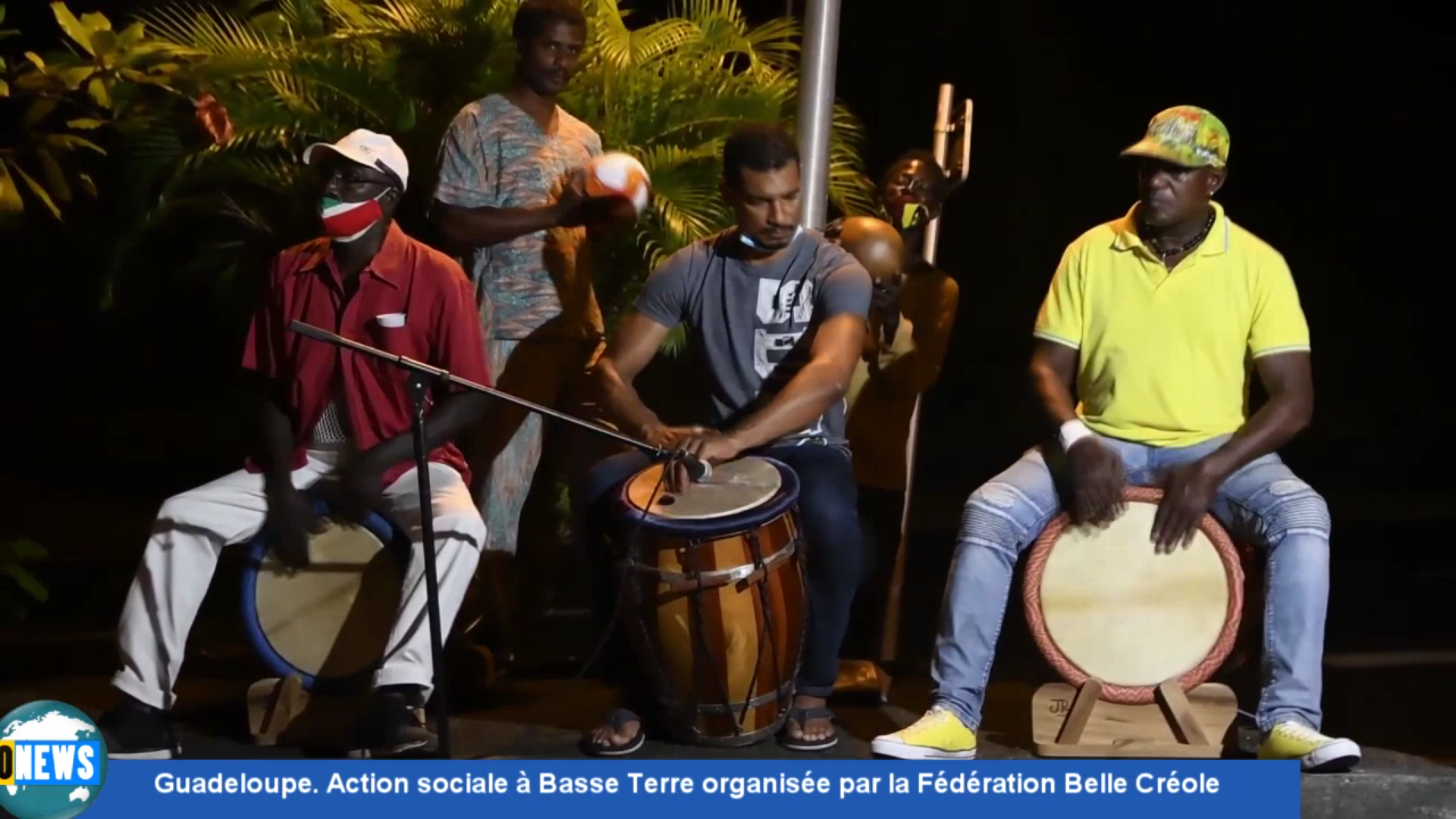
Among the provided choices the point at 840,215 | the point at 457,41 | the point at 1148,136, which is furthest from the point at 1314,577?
the point at 457,41

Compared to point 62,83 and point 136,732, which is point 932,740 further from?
point 62,83

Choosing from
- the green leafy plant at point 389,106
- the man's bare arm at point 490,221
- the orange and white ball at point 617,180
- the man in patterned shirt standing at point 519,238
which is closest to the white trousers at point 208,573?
the man in patterned shirt standing at point 519,238

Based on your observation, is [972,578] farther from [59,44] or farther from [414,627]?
[59,44]

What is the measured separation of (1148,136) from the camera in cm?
519

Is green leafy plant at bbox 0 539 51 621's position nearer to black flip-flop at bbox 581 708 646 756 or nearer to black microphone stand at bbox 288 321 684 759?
black microphone stand at bbox 288 321 684 759

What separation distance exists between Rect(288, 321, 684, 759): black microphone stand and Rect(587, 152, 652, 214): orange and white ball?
103cm

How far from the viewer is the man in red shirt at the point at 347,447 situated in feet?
16.7

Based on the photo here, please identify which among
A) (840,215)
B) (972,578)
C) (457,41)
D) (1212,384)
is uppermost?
(457,41)

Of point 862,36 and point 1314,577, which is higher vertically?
point 862,36

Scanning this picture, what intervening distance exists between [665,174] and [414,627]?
2.31 meters

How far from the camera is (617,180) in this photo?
5.64 metres

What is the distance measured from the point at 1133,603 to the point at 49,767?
2.67m

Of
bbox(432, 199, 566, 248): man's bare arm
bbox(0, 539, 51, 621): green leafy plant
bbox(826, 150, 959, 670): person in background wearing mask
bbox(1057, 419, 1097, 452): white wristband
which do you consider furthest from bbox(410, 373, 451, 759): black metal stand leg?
bbox(0, 539, 51, 621): green leafy plant

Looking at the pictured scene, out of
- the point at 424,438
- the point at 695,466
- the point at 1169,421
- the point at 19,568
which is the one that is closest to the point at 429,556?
the point at 424,438
